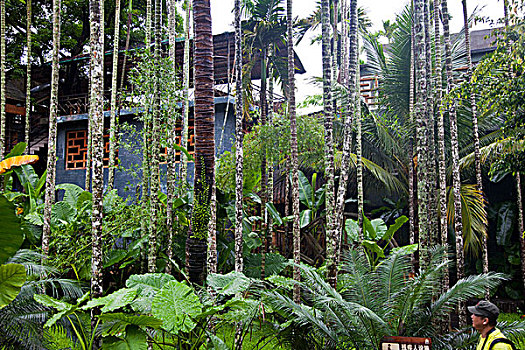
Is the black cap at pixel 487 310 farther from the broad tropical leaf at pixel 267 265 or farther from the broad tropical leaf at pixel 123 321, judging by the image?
the broad tropical leaf at pixel 267 265

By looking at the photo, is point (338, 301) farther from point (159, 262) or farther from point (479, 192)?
point (479, 192)

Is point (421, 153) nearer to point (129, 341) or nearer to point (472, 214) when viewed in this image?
point (472, 214)

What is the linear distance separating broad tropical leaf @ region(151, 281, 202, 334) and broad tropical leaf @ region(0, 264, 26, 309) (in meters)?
1.26

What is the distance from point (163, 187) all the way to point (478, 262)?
7262 mm

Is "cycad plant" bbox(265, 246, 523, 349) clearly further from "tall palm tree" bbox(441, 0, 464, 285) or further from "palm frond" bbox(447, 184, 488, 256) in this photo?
"palm frond" bbox(447, 184, 488, 256)

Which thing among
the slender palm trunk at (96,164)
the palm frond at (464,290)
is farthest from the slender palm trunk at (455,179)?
the slender palm trunk at (96,164)

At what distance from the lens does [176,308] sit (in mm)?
4363

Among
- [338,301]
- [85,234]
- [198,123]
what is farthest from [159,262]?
[338,301]

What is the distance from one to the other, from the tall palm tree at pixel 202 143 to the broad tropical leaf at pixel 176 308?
64 centimetres

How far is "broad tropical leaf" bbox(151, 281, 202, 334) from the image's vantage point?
4.26 metres

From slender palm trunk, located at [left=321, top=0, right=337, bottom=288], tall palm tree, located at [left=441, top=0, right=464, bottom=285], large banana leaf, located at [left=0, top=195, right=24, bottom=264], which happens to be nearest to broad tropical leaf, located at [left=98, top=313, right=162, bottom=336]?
large banana leaf, located at [left=0, top=195, right=24, bottom=264]

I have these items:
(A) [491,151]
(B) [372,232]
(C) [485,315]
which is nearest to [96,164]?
(C) [485,315]

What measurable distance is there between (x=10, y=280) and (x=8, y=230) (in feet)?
2.56

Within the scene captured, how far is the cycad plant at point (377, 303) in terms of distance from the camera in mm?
4785
